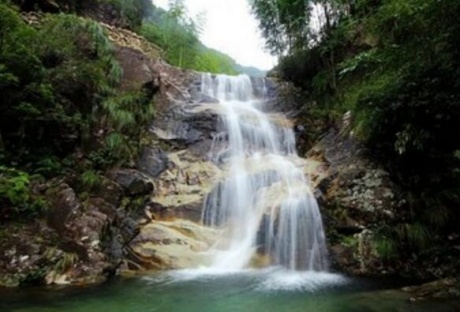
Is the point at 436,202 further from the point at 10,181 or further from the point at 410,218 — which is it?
the point at 10,181

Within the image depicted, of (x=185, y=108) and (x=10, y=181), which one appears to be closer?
(x=10, y=181)

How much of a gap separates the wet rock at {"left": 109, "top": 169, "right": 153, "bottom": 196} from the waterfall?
4.32ft

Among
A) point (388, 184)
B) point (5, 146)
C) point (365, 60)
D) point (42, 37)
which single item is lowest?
point (388, 184)

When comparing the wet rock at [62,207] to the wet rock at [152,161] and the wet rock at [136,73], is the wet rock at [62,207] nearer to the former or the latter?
the wet rock at [152,161]

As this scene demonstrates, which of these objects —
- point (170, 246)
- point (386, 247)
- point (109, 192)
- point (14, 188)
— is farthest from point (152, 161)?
point (386, 247)

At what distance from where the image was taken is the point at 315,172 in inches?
384

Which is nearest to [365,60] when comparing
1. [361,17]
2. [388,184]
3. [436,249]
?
[388,184]

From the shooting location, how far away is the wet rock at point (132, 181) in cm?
885

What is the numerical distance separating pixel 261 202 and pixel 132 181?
2723 millimetres

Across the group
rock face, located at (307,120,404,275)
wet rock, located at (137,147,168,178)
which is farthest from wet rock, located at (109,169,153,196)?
rock face, located at (307,120,404,275)

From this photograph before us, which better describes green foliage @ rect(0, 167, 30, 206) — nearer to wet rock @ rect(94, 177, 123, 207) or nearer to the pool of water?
wet rock @ rect(94, 177, 123, 207)

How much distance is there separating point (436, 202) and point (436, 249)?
3.09ft

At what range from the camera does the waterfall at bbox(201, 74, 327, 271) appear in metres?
8.01

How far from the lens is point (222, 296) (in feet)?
20.0
